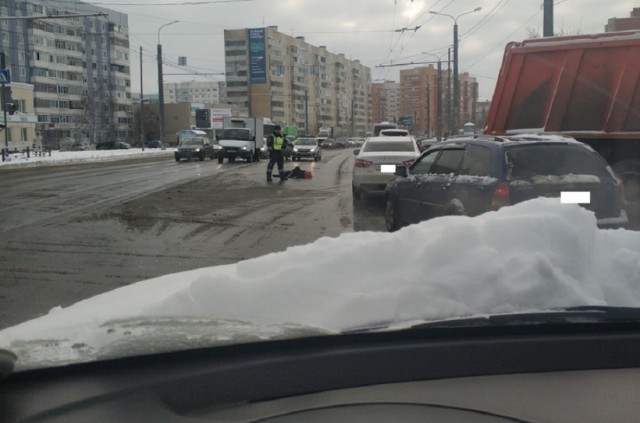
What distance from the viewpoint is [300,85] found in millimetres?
108000

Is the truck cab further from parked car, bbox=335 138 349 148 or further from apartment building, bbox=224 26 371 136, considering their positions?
parked car, bbox=335 138 349 148

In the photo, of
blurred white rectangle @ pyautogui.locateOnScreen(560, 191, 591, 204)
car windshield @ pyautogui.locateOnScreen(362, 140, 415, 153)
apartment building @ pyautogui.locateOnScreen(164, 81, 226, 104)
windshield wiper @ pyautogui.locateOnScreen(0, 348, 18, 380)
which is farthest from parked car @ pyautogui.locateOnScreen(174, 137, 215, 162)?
apartment building @ pyautogui.locateOnScreen(164, 81, 226, 104)

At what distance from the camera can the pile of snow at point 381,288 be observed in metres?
2.01

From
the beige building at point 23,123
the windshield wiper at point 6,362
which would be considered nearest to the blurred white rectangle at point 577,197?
the windshield wiper at point 6,362

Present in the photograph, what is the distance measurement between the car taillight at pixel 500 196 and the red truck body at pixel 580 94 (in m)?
4.47

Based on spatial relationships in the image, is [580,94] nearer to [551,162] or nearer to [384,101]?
[551,162]

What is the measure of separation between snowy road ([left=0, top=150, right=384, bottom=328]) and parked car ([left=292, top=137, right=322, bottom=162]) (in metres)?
18.8

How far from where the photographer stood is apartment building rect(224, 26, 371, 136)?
315ft

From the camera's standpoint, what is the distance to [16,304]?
5.81 m

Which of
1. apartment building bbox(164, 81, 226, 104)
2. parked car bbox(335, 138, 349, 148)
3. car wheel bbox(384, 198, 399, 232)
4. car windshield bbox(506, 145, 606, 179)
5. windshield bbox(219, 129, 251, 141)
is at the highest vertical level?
apartment building bbox(164, 81, 226, 104)

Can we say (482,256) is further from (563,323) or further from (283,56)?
(283,56)

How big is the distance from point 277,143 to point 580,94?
10.6 m

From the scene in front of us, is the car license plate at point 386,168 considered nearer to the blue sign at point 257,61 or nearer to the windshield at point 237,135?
the windshield at point 237,135

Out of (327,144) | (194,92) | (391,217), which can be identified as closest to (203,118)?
(327,144)
